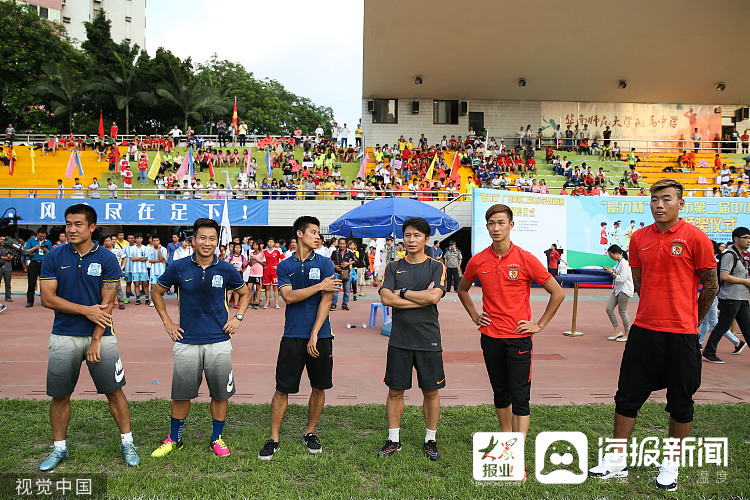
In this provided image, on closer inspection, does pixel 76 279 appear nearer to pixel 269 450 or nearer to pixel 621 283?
pixel 269 450

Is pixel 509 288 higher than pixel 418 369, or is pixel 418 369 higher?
pixel 509 288

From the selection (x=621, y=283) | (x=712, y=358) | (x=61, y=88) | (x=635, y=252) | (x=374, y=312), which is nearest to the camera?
(x=635, y=252)

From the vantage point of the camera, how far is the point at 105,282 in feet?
13.1

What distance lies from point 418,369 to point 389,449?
67 cm

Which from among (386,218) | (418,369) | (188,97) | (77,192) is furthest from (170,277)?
(188,97)

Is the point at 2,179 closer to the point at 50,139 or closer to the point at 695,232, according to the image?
the point at 50,139

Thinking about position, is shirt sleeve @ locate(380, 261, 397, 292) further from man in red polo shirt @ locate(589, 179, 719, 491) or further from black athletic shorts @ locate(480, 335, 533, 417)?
man in red polo shirt @ locate(589, 179, 719, 491)

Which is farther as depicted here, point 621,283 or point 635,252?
point 621,283

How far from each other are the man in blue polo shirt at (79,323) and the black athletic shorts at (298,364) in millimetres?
1211

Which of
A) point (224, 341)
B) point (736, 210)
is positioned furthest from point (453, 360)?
point (736, 210)

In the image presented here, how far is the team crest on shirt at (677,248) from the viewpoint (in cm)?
369

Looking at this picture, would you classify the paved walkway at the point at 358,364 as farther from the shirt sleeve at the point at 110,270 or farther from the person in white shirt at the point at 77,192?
the person in white shirt at the point at 77,192

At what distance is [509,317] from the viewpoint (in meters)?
3.97

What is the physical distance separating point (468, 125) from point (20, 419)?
2833cm
